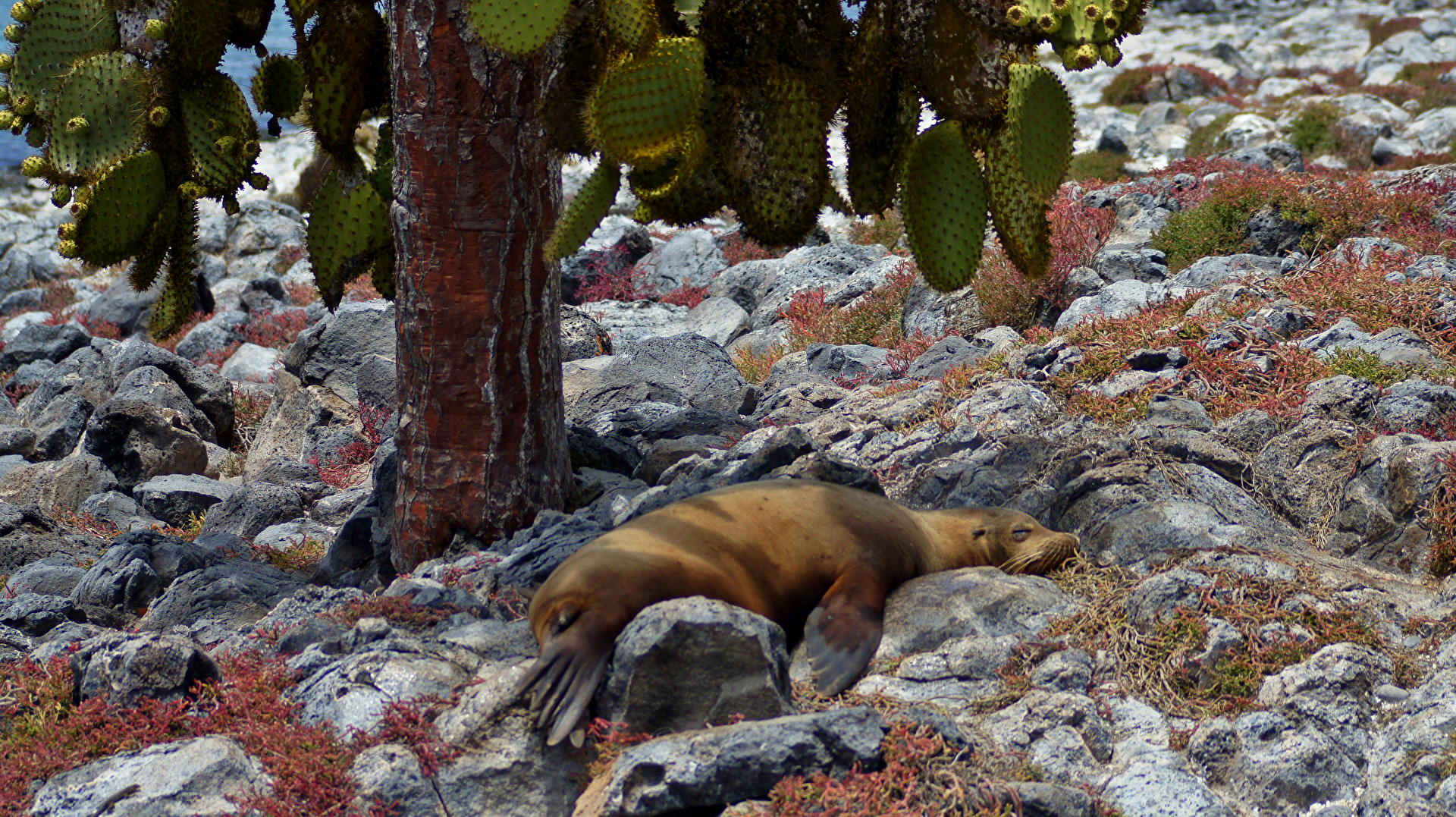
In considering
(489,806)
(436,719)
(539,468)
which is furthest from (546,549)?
(489,806)

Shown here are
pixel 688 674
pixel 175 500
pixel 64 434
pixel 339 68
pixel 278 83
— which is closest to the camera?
pixel 688 674

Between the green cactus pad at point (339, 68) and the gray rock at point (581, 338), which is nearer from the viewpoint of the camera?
the green cactus pad at point (339, 68)

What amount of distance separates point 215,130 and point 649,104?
10.1 ft

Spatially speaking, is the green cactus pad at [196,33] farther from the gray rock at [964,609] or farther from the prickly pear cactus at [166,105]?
the gray rock at [964,609]

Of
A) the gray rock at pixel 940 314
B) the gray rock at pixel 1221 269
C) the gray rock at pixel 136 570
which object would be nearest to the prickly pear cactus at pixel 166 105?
the gray rock at pixel 136 570

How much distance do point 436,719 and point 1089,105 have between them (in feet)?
97.3

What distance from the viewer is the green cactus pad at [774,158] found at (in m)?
3.81

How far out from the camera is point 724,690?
10.4 ft

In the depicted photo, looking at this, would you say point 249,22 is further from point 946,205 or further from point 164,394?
point 164,394

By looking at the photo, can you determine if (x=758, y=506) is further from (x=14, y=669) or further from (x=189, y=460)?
(x=189, y=460)

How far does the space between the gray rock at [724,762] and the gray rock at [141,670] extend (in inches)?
60.5

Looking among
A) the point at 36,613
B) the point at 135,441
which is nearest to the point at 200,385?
the point at 135,441

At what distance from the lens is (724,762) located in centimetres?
284

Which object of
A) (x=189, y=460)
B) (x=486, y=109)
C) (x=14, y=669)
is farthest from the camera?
(x=189, y=460)
